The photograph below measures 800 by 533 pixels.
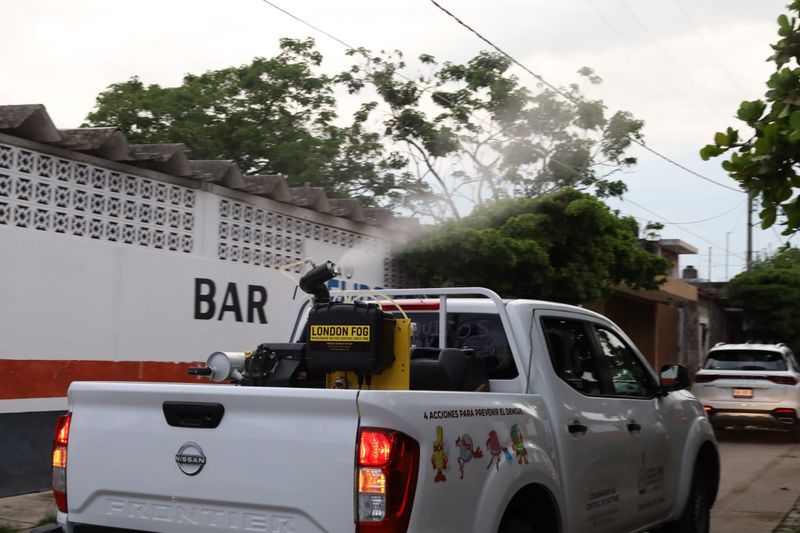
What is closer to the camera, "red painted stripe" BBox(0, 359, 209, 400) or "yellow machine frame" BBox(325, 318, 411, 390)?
"yellow machine frame" BBox(325, 318, 411, 390)

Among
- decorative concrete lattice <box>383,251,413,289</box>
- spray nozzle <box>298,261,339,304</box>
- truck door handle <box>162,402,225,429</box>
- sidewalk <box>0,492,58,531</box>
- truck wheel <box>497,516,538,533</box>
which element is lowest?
sidewalk <box>0,492,58,531</box>

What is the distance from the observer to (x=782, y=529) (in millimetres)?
7770

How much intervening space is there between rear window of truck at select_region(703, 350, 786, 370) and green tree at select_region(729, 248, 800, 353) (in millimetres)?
13437

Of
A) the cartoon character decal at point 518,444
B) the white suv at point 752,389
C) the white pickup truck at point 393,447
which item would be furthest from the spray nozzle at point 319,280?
the white suv at point 752,389

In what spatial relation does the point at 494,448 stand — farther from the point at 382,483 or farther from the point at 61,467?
the point at 61,467

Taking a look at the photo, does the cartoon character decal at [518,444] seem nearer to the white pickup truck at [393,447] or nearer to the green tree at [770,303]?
the white pickup truck at [393,447]

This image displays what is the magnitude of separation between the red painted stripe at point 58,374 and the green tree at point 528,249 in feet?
15.5

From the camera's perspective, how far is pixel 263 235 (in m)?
11.0

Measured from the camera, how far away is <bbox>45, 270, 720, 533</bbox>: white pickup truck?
346 centimetres

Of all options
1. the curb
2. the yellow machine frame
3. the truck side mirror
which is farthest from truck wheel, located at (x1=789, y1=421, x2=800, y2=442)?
the yellow machine frame

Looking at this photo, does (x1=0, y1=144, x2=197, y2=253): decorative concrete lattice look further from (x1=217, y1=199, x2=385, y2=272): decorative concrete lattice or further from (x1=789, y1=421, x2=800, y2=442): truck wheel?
(x1=789, y1=421, x2=800, y2=442): truck wheel

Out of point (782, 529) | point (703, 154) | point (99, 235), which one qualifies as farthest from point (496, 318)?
point (99, 235)

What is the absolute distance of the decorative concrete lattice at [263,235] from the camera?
34.3ft

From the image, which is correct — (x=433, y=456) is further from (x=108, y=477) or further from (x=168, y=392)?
(x=108, y=477)
